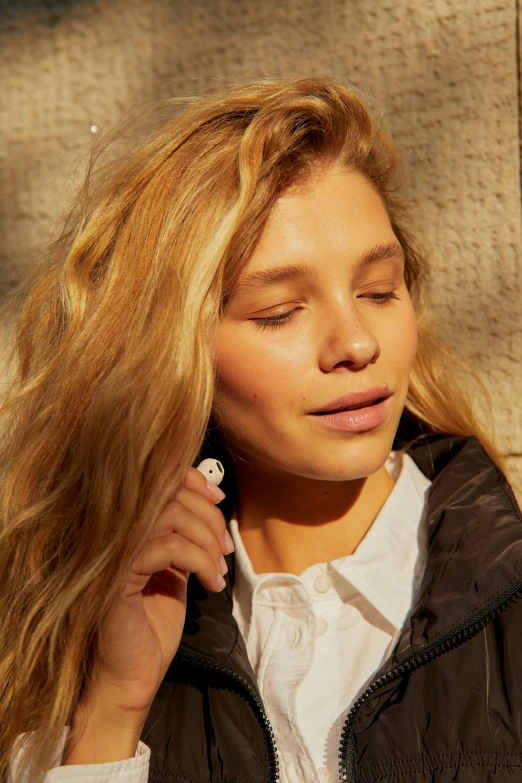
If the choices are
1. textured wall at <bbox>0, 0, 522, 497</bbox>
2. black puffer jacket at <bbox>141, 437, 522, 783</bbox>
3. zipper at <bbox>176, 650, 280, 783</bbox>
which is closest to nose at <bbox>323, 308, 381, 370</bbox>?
black puffer jacket at <bbox>141, 437, 522, 783</bbox>

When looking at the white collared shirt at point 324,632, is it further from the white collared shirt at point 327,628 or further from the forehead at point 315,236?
the forehead at point 315,236

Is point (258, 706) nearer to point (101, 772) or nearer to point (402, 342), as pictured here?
point (101, 772)

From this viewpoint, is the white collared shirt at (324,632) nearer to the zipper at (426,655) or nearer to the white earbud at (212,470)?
the zipper at (426,655)

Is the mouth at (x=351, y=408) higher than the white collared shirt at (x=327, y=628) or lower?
higher

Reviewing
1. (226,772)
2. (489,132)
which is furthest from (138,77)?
(226,772)

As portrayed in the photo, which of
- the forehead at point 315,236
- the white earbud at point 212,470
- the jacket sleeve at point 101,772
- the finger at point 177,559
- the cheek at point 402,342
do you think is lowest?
the jacket sleeve at point 101,772

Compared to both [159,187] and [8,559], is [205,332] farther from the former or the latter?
[8,559]

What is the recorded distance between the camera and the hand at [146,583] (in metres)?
1.55

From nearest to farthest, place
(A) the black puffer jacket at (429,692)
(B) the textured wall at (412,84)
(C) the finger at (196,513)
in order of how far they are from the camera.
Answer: (A) the black puffer jacket at (429,692) → (C) the finger at (196,513) → (B) the textured wall at (412,84)

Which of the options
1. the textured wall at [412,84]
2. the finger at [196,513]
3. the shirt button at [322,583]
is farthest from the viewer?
the textured wall at [412,84]

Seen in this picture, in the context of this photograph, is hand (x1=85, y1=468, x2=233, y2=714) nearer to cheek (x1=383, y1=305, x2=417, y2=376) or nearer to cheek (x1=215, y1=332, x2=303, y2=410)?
cheek (x1=215, y1=332, x2=303, y2=410)

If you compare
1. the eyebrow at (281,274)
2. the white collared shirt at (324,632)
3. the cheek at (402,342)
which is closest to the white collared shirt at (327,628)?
the white collared shirt at (324,632)

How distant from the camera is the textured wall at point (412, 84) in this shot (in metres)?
2.11

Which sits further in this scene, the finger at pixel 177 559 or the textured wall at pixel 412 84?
the textured wall at pixel 412 84
